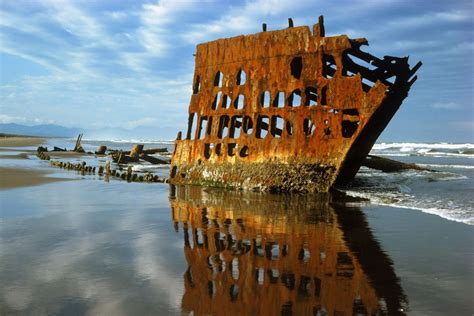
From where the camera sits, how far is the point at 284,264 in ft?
14.1

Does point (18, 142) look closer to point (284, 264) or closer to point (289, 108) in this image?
point (289, 108)

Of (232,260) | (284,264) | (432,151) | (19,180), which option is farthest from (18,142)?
(284,264)

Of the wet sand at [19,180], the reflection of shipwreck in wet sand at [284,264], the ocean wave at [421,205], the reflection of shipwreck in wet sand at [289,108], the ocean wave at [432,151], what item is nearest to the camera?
the reflection of shipwreck in wet sand at [284,264]

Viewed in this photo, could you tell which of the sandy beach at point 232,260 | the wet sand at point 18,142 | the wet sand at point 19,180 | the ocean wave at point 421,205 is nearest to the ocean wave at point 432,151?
the ocean wave at point 421,205

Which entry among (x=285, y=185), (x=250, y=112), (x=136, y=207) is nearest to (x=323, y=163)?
(x=285, y=185)

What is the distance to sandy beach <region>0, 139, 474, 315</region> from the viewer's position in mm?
3277

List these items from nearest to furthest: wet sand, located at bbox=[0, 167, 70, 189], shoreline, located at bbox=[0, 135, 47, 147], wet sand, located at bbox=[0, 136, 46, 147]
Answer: wet sand, located at bbox=[0, 167, 70, 189] < wet sand, located at bbox=[0, 136, 46, 147] < shoreline, located at bbox=[0, 135, 47, 147]

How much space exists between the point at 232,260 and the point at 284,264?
51 centimetres

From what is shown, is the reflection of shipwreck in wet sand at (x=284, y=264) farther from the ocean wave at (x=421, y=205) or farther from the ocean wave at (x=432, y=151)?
the ocean wave at (x=432, y=151)

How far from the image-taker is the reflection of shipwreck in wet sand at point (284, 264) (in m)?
3.26

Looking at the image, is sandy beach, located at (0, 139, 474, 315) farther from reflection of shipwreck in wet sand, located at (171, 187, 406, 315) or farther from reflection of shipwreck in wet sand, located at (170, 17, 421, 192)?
reflection of shipwreck in wet sand, located at (170, 17, 421, 192)

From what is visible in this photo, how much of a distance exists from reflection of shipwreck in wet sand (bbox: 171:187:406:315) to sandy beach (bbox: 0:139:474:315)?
15 millimetres

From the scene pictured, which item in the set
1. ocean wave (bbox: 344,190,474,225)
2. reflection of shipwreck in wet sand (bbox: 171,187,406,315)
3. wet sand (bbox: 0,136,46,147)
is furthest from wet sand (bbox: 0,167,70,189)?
wet sand (bbox: 0,136,46,147)

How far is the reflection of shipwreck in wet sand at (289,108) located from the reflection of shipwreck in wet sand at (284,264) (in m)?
2.09
